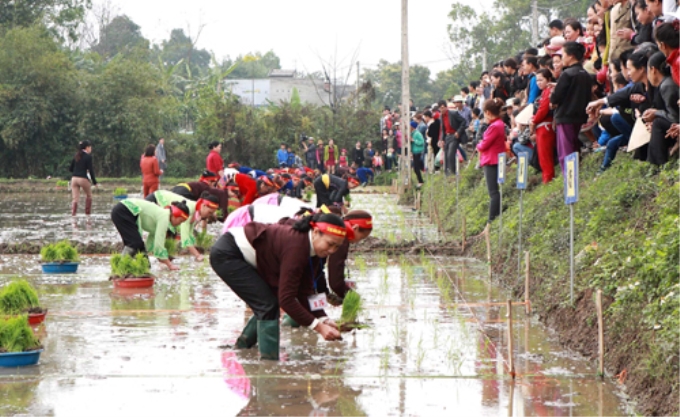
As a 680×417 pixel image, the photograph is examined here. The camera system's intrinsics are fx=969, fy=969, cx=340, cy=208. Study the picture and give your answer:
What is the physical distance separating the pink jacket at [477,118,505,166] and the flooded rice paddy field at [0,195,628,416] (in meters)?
3.30

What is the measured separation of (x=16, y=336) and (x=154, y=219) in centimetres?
525

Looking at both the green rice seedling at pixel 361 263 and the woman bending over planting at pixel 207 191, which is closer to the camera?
the green rice seedling at pixel 361 263

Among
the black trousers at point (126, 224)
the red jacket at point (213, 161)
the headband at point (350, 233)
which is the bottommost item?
the black trousers at point (126, 224)

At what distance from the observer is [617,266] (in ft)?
27.0

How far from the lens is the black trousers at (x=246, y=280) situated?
7.80 meters

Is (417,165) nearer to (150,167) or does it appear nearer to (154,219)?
(150,167)

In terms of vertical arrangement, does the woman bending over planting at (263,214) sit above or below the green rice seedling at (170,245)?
above

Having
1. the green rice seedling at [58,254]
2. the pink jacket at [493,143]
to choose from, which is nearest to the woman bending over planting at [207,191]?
the green rice seedling at [58,254]

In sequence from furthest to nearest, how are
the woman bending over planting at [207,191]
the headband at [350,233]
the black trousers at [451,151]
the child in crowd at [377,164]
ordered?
the child in crowd at [377,164] → the black trousers at [451,151] → the woman bending over planting at [207,191] → the headband at [350,233]

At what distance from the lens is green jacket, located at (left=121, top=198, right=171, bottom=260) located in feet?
40.7

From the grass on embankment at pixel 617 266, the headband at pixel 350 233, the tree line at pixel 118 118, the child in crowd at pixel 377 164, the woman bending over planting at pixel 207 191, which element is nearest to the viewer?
the grass on embankment at pixel 617 266

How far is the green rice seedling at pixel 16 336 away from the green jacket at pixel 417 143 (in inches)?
836

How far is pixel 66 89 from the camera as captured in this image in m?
45.7

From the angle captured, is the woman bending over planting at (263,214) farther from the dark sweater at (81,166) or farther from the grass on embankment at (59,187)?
the grass on embankment at (59,187)
